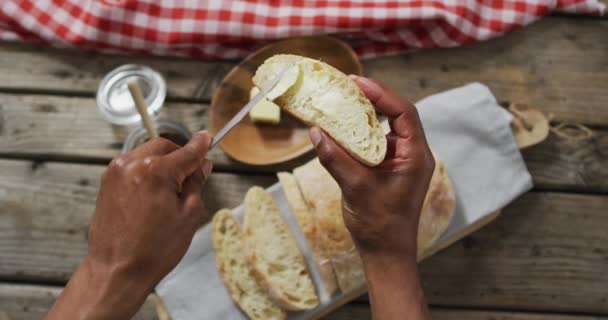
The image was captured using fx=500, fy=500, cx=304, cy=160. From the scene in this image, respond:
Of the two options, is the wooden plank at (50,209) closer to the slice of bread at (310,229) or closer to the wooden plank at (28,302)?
the wooden plank at (28,302)

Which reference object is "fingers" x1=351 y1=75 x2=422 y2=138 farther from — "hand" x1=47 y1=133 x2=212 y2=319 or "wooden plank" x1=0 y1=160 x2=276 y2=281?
"wooden plank" x1=0 y1=160 x2=276 y2=281

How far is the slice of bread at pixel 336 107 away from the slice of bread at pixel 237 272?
13.9 inches

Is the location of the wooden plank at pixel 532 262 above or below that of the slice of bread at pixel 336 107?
below

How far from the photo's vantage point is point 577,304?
113 centimetres

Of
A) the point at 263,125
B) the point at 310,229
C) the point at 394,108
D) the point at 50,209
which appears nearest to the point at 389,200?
the point at 394,108

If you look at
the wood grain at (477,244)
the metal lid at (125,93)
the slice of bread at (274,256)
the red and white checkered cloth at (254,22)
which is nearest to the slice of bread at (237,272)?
the slice of bread at (274,256)

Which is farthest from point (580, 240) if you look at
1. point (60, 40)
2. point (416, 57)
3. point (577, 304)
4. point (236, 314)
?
point (60, 40)

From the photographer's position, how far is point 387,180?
78cm

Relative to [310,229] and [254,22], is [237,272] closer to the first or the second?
[310,229]

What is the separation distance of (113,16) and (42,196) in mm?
472

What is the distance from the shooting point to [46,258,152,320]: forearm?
0.75 m

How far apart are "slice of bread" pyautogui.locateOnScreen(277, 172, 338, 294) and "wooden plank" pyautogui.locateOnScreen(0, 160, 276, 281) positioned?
140 mm

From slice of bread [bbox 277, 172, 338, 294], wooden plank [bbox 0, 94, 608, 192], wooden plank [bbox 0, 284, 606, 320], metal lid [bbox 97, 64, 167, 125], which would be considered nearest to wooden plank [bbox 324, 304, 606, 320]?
wooden plank [bbox 0, 284, 606, 320]

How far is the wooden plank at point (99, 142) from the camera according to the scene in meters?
1.19
